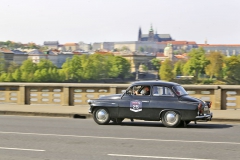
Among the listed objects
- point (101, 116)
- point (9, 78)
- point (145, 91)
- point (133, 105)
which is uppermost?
point (9, 78)

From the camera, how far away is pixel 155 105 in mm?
17109

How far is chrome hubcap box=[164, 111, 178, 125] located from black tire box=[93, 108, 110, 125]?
79.2 inches

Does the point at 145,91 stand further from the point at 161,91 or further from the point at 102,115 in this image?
the point at 102,115

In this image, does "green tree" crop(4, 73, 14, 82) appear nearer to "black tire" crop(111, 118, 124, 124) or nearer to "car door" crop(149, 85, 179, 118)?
"black tire" crop(111, 118, 124, 124)

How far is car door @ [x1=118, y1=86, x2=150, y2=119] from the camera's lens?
56.9 feet

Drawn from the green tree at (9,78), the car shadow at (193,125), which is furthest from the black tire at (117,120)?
the green tree at (9,78)

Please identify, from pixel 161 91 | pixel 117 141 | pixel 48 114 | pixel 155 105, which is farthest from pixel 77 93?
pixel 117 141

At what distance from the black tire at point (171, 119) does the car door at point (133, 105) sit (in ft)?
2.12

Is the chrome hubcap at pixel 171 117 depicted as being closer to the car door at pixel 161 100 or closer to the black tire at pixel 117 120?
the car door at pixel 161 100

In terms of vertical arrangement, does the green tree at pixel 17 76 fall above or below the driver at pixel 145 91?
above

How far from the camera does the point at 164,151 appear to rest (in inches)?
463

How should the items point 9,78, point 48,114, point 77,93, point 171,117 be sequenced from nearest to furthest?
1. point 171,117
2. point 48,114
3. point 77,93
4. point 9,78

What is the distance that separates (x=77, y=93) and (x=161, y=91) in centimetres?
944

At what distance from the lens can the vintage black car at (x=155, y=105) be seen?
16.7 m
